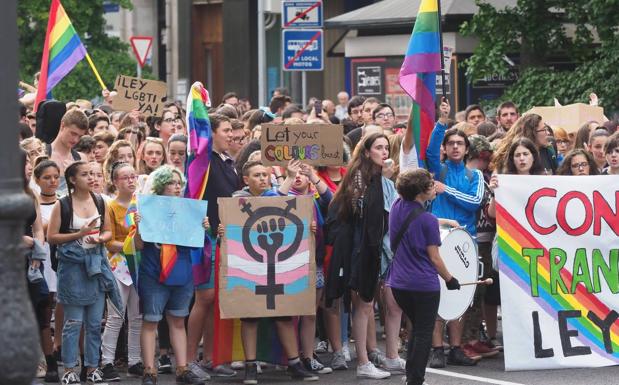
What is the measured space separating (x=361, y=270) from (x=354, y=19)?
13675mm

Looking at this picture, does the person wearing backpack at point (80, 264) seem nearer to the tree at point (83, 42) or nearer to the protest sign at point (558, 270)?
the protest sign at point (558, 270)

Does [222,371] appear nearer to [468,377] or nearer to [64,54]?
[468,377]

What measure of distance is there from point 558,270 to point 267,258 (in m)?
2.21

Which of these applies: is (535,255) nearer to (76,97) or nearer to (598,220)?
(598,220)

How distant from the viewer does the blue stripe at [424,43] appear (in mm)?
11539

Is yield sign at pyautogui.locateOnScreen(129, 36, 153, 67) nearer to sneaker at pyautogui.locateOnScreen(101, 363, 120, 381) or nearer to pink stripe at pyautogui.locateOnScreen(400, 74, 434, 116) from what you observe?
pink stripe at pyautogui.locateOnScreen(400, 74, 434, 116)

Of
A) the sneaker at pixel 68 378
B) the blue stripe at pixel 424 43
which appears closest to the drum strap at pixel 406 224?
the blue stripe at pixel 424 43

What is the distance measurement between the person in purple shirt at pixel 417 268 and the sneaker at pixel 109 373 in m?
2.32

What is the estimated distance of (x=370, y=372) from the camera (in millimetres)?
10781

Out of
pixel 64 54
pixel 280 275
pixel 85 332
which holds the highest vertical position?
pixel 64 54

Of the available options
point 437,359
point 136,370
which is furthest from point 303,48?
point 136,370

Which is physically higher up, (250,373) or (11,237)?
(11,237)

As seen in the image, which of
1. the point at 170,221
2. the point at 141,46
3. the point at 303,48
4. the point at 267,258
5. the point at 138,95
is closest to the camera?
the point at 170,221

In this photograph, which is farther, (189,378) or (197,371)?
(197,371)
